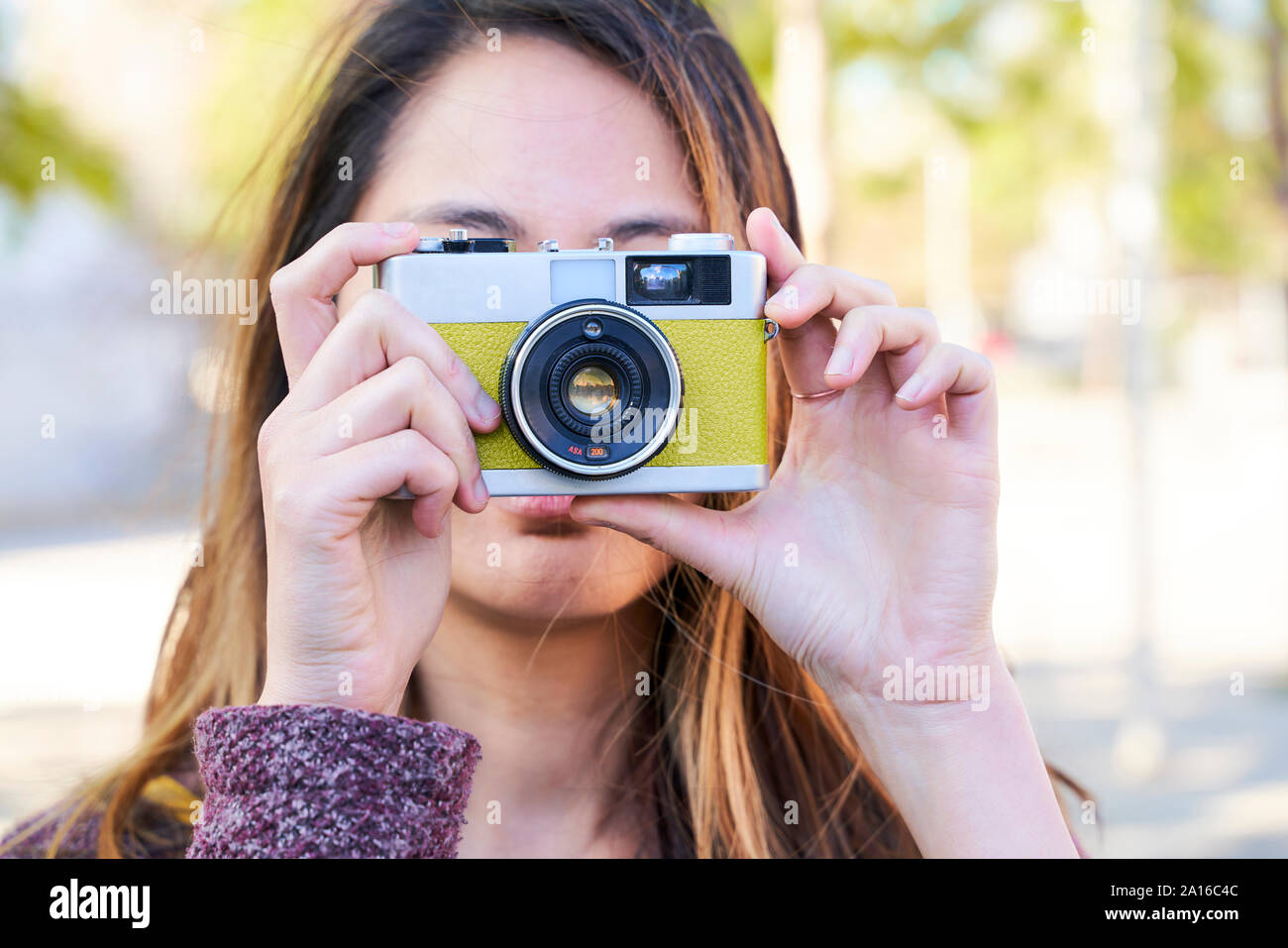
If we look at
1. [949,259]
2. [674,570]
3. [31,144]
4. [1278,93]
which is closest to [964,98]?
Result: [1278,93]

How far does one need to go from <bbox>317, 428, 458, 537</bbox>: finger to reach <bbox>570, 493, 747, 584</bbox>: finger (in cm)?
22

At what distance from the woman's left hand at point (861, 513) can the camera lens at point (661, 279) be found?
0.12 m

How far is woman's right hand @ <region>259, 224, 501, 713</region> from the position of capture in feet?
4.87

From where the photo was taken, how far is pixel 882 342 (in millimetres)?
1632

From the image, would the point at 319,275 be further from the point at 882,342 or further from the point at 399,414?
the point at 882,342

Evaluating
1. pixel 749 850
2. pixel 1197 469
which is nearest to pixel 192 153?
pixel 749 850

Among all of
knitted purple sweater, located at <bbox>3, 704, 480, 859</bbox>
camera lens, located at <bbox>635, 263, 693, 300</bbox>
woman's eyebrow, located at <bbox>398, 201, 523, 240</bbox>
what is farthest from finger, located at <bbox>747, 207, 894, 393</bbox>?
knitted purple sweater, located at <bbox>3, 704, 480, 859</bbox>

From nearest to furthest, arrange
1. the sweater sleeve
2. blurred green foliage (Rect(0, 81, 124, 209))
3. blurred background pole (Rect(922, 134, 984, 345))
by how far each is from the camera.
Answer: the sweater sleeve < blurred green foliage (Rect(0, 81, 124, 209)) < blurred background pole (Rect(922, 134, 984, 345))

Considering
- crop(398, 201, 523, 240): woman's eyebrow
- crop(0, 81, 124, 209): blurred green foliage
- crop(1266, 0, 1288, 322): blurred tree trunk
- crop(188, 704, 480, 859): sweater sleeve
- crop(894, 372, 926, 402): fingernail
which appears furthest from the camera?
crop(1266, 0, 1288, 322): blurred tree trunk

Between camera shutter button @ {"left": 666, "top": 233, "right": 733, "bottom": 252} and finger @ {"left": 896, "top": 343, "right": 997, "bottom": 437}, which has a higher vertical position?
camera shutter button @ {"left": 666, "top": 233, "right": 733, "bottom": 252}

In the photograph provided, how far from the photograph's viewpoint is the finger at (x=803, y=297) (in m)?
1.62

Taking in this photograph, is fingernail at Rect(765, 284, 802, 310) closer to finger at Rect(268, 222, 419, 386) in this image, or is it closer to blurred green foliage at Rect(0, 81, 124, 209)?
finger at Rect(268, 222, 419, 386)

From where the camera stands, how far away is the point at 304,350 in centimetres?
166

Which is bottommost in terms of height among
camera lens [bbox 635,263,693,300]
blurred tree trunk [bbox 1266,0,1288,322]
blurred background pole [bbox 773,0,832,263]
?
camera lens [bbox 635,263,693,300]
